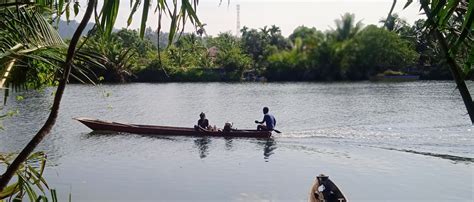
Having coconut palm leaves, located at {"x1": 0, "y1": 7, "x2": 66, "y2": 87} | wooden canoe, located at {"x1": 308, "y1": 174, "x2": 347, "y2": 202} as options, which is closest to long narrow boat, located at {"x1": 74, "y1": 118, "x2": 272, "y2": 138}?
wooden canoe, located at {"x1": 308, "y1": 174, "x2": 347, "y2": 202}

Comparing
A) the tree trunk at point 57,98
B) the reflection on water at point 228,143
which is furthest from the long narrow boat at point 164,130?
the tree trunk at point 57,98

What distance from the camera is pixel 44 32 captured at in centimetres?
202

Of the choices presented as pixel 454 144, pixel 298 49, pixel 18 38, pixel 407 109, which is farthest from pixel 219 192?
pixel 298 49

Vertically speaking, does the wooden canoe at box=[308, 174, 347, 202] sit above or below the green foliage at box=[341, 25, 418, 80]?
below

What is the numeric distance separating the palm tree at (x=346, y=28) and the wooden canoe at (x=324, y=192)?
1497 inches

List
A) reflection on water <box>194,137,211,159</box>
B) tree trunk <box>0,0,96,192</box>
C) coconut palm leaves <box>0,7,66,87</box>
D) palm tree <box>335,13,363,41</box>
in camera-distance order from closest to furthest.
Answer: tree trunk <box>0,0,96,192</box>, coconut palm leaves <box>0,7,66,87</box>, reflection on water <box>194,137,211,159</box>, palm tree <box>335,13,363,41</box>

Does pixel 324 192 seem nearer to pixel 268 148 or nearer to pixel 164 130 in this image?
pixel 268 148

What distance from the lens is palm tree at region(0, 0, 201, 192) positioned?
1487 mm

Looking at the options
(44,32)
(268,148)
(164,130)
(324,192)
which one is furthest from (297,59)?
(44,32)

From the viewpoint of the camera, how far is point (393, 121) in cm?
2181

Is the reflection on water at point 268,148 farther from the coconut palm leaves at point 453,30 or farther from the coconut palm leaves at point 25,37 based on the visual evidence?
the coconut palm leaves at point 453,30

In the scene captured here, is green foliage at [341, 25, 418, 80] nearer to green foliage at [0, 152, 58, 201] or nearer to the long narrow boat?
the long narrow boat

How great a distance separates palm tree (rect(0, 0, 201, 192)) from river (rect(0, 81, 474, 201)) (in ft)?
30.2

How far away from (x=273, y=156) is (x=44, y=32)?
13608 millimetres
